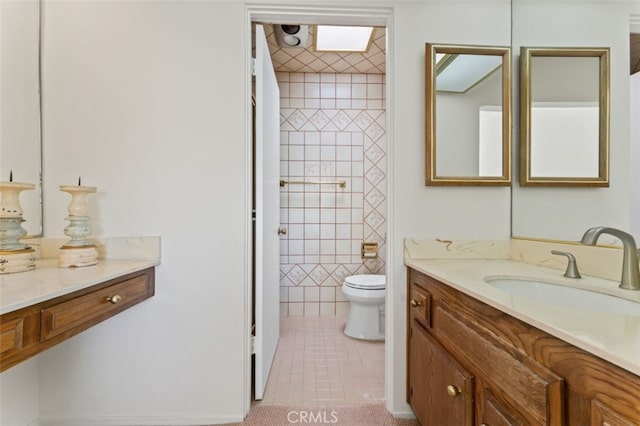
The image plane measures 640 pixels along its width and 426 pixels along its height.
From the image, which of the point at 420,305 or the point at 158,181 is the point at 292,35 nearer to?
the point at 158,181

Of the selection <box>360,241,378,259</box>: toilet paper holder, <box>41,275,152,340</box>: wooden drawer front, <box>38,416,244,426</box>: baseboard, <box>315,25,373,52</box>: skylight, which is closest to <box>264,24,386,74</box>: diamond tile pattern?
<box>315,25,373,52</box>: skylight

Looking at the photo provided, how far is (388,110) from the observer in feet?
4.92

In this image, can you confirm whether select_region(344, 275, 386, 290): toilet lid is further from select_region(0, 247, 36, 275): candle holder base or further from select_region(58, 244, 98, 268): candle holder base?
select_region(0, 247, 36, 275): candle holder base

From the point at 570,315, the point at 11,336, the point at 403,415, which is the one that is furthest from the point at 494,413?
the point at 11,336

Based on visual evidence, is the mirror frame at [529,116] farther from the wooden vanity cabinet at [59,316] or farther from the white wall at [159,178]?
the wooden vanity cabinet at [59,316]

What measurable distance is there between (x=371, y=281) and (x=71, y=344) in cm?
184

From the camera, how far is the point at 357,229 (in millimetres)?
2783

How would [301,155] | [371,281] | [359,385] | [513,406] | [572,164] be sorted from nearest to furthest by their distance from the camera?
[513,406] < [572,164] < [359,385] < [371,281] < [301,155]

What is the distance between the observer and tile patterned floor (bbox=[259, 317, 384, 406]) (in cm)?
161

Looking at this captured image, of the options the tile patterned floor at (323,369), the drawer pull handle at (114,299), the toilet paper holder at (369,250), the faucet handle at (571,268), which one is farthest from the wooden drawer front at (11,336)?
the toilet paper holder at (369,250)

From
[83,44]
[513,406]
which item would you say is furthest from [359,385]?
[83,44]

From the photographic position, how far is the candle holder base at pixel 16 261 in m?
1.05

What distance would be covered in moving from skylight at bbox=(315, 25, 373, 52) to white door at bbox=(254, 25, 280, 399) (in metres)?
0.54

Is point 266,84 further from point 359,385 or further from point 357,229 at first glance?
point 359,385
